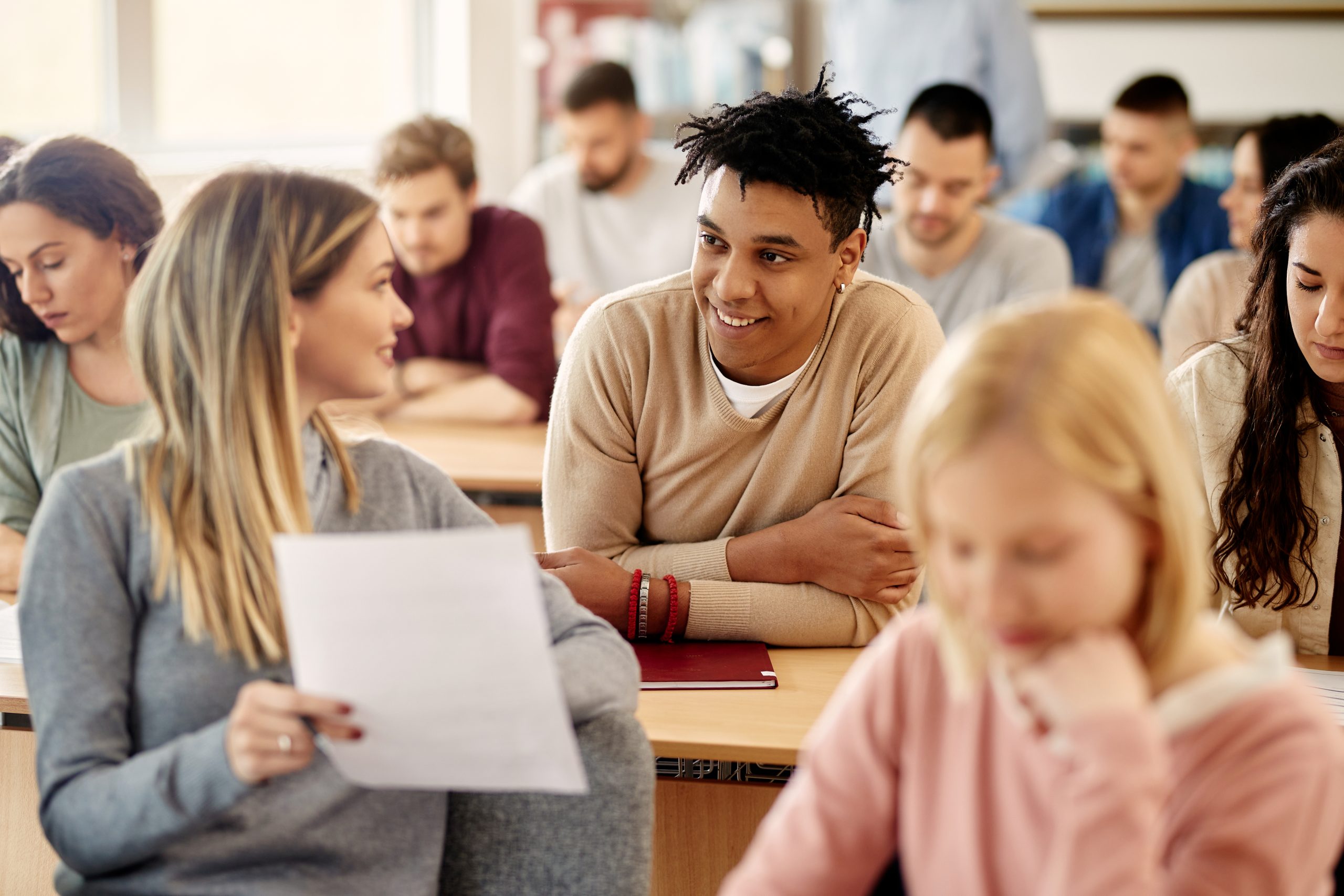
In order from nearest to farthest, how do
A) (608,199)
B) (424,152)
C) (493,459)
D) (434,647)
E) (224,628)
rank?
(434,647) → (224,628) → (493,459) → (424,152) → (608,199)

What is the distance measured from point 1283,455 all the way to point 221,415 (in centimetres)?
127

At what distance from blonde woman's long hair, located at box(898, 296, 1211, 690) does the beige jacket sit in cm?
88

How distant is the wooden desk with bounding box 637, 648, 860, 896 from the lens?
1.32 meters

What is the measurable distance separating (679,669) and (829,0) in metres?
4.01

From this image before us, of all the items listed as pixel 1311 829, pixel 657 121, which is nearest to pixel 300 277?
pixel 1311 829

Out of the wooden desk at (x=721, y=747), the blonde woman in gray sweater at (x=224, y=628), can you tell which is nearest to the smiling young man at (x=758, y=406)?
the wooden desk at (x=721, y=747)

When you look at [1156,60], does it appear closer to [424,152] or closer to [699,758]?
[424,152]

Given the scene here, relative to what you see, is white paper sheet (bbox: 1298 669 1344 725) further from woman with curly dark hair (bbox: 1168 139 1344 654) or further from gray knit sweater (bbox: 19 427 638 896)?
gray knit sweater (bbox: 19 427 638 896)

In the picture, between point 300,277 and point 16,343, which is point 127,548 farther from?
point 16,343

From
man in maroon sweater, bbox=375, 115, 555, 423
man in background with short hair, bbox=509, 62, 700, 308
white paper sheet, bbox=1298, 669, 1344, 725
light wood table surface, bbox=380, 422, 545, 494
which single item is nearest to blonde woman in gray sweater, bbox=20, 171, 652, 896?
white paper sheet, bbox=1298, 669, 1344, 725

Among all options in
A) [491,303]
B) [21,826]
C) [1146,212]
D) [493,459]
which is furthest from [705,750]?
[1146,212]

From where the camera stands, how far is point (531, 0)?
5.03 m

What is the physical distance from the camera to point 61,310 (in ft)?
5.76

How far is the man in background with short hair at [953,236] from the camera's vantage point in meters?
3.14
